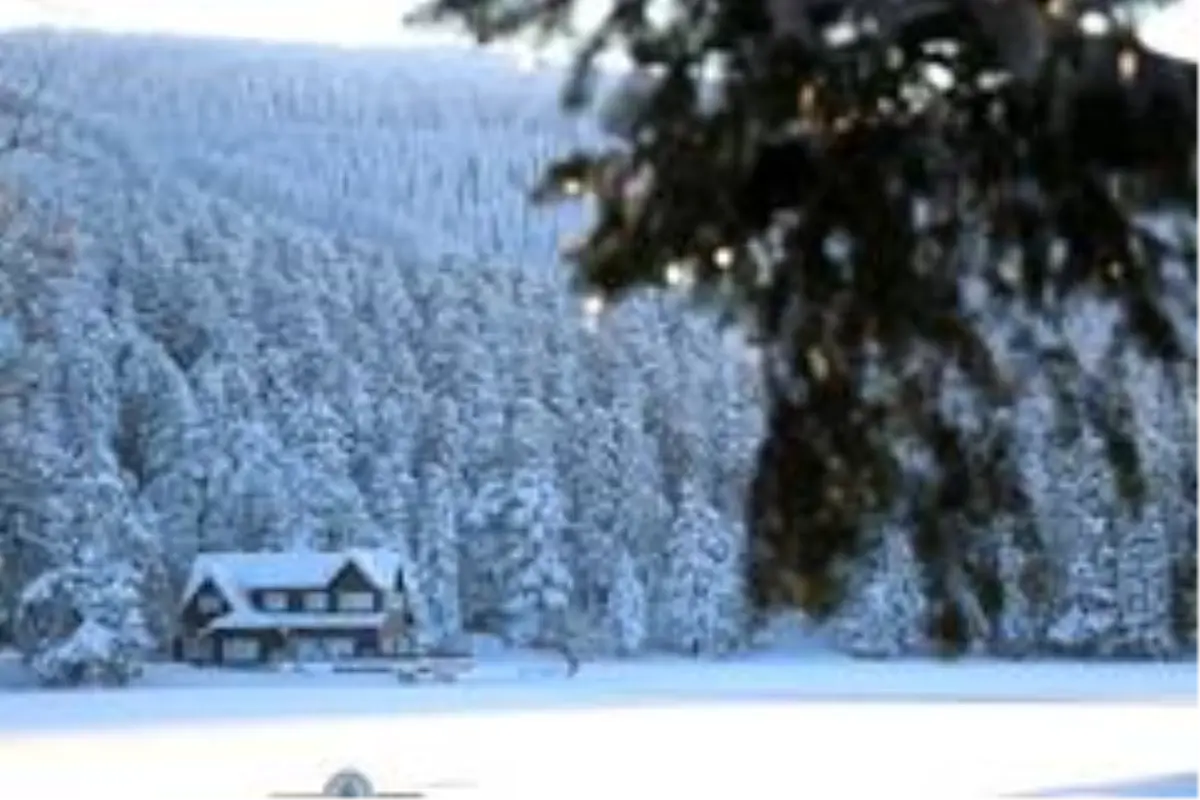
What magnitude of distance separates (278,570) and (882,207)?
72.1 meters

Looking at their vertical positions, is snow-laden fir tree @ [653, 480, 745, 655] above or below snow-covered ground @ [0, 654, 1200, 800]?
above

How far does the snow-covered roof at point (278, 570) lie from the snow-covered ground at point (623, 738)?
17.7 meters

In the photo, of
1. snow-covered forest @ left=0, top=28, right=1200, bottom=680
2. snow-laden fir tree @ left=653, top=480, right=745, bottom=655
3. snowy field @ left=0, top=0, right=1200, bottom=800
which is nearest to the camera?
snowy field @ left=0, top=0, right=1200, bottom=800

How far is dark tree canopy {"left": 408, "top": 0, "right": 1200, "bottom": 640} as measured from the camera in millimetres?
3312

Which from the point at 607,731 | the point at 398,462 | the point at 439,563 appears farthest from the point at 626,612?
the point at 607,731

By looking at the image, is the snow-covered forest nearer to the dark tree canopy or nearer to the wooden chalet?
the wooden chalet

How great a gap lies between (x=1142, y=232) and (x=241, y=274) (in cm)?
9013

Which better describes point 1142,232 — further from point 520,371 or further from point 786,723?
point 520,371

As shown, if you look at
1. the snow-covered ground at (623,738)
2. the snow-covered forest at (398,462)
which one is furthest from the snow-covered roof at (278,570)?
the snow-covered ground at (623,738)

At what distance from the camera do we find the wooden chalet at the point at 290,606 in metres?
73.8

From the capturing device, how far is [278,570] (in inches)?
2938

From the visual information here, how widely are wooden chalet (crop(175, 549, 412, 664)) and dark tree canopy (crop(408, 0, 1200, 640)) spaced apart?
70147mm

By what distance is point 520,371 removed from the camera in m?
88.5

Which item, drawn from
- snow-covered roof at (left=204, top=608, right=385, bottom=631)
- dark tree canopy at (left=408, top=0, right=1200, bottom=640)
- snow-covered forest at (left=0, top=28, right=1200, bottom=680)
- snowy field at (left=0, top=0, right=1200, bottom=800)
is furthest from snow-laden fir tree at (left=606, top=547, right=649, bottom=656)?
dark tree canopy at (left=408, top=0, right=1200, bottom=640)
